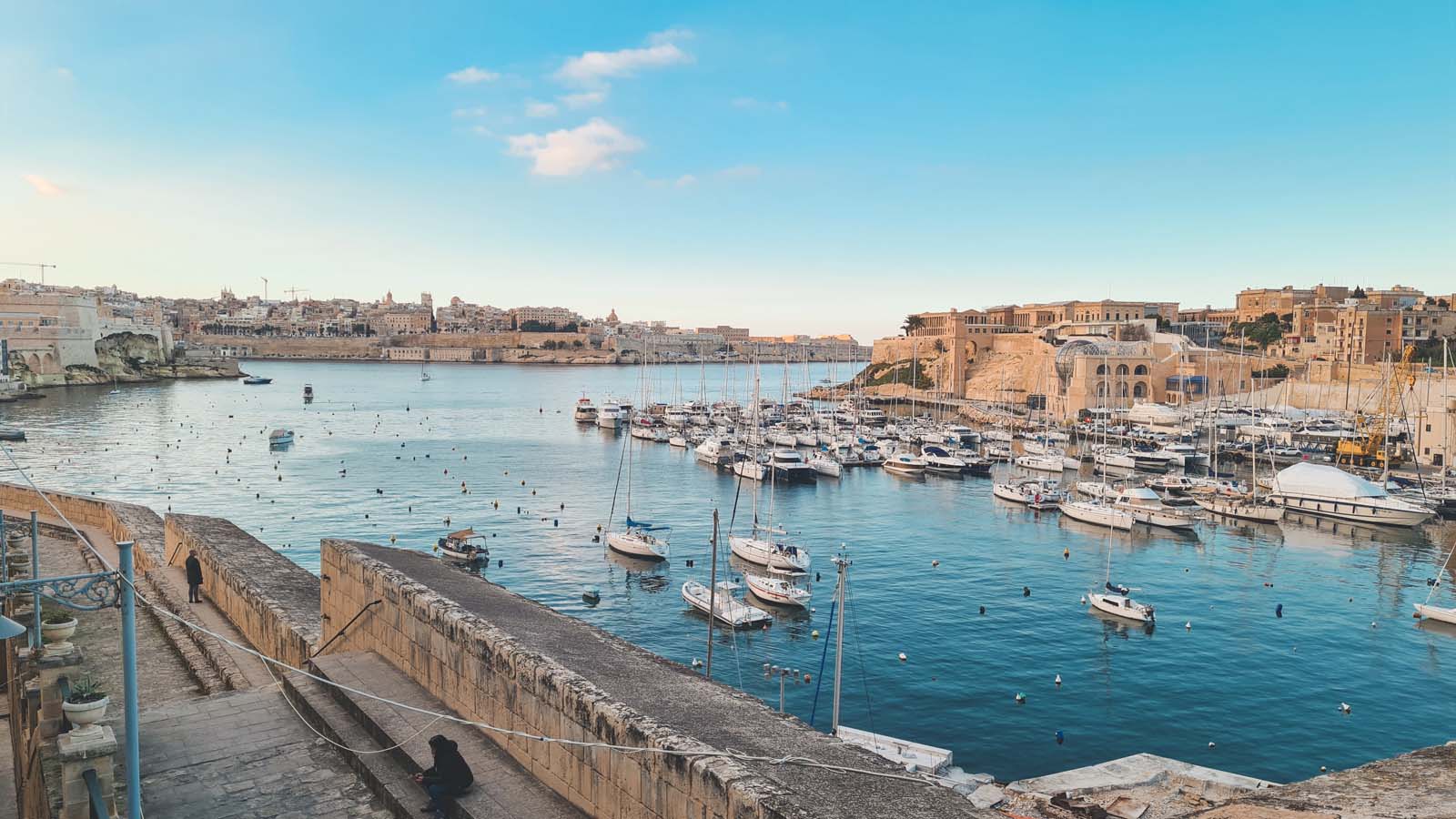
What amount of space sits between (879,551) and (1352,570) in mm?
13106

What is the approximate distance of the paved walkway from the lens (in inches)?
200

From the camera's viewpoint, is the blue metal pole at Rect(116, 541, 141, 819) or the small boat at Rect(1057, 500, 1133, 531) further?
the small boat at Rect(1057, 500, 1133, 531)

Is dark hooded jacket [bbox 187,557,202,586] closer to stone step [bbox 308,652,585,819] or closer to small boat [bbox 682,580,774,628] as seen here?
stone step [bbox 308,652,585,819]

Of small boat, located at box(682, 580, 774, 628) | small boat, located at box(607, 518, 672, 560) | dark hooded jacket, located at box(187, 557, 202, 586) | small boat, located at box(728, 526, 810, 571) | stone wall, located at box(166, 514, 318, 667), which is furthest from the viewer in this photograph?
small boat, located at box(607, 518, 672, 560)

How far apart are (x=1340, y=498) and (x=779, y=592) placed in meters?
23.1

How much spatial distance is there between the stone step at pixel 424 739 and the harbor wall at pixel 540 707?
7cm

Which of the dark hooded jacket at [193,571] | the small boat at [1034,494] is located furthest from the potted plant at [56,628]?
the small boat at [1034,494]

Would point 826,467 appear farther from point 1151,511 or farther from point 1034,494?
point 1151,511

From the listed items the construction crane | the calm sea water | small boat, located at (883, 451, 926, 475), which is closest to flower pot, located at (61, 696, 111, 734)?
the calm sea water

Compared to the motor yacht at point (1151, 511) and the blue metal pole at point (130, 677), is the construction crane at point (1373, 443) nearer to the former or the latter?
the motor yacht at point (1151, 511)

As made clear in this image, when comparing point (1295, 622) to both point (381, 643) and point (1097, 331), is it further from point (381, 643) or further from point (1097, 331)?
point (1097, 331)

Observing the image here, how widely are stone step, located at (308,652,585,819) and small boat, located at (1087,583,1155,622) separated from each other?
58.1 feet

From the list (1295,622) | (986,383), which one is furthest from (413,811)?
(986,383)

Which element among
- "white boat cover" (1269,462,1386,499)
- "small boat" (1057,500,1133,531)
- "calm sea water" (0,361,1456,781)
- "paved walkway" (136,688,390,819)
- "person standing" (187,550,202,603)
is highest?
"paved walkway" (136,688,390,819)
